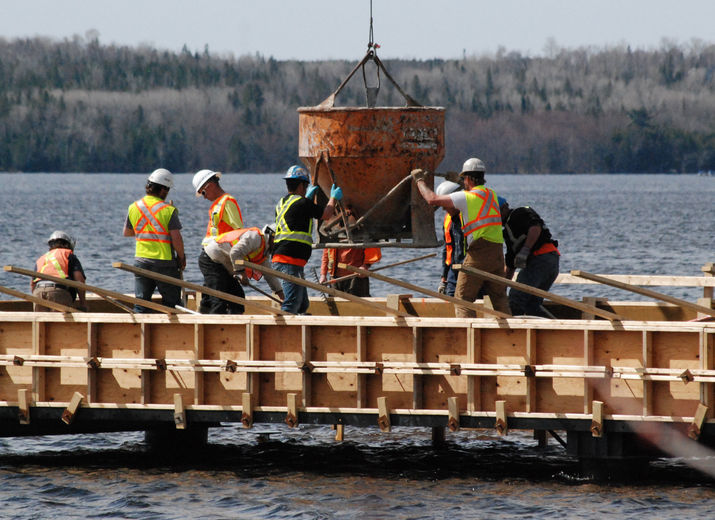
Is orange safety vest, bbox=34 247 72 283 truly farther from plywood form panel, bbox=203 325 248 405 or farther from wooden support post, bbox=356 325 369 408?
wooden support post, bbox=356 325 369 408

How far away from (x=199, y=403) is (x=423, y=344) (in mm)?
2352

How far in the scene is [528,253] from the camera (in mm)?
14805

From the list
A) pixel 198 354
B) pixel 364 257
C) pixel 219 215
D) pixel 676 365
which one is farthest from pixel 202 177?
pixel 676 365

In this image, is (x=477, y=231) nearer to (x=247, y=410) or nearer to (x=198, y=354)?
(x=247, y=410)

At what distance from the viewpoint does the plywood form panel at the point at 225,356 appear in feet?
43.4

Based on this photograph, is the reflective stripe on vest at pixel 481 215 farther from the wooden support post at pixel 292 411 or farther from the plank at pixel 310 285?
the wooden support post at pixel 292 411

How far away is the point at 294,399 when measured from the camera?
12984 millimetres

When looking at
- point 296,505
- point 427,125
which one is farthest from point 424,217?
point 296,505

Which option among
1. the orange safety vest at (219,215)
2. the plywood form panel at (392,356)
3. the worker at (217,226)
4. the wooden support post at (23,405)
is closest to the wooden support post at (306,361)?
the plywood form panel at (392,356)

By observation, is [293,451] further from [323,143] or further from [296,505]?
[323,143]

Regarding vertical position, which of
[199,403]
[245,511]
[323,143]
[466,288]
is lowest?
[245,511]

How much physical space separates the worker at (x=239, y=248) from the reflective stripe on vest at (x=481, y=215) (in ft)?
7.09

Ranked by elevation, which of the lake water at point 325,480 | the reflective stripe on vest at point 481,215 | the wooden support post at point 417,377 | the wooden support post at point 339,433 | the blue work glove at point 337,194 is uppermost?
the blue work glove at point 337,194

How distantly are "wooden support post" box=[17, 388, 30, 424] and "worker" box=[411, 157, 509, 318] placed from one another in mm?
4538
